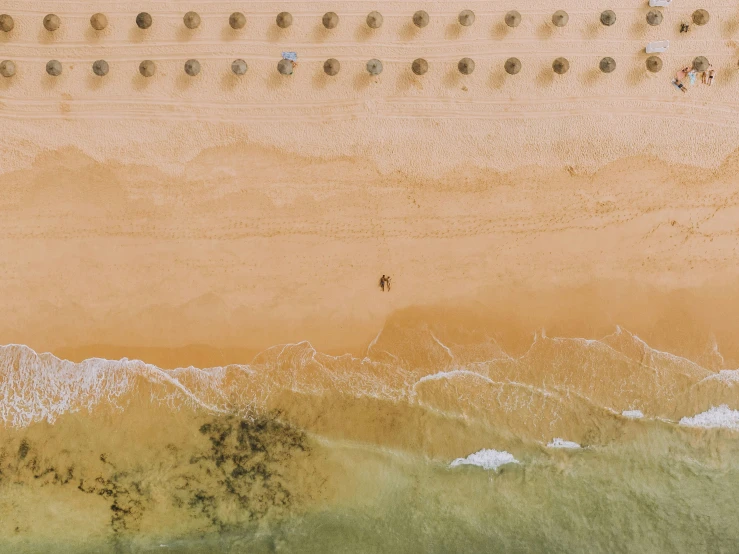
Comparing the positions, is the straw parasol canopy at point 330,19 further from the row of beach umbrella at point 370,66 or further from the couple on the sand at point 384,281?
the couple on the sand at point 384,281

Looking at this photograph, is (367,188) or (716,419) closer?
(716,419)

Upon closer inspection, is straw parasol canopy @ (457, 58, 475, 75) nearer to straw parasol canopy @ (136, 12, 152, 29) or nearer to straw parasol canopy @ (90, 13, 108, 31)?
straw parasol canopy @ (136, 12, 152, 29)

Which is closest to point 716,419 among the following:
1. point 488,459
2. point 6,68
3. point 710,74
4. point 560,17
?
point 488,459

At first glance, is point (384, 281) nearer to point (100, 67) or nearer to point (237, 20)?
point (237, 20)

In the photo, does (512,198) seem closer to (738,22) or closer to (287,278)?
(287,278)

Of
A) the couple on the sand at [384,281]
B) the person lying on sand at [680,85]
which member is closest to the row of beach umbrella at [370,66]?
the person lying on sand at [680,85]

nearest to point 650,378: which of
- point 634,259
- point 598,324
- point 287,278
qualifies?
point 598,324
